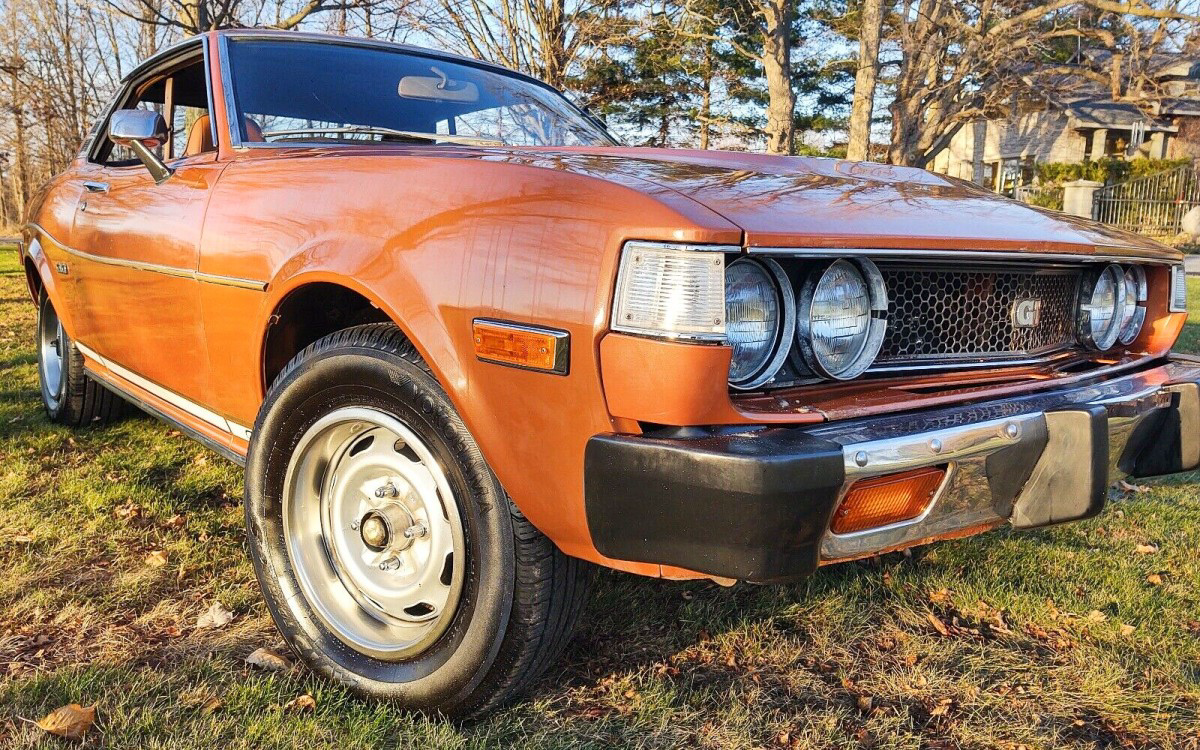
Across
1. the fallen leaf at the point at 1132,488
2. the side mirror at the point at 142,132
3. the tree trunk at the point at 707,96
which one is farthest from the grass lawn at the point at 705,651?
the tree trunk at the point at 707,96

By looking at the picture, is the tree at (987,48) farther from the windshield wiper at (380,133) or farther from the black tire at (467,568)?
the black tire at (467,568)

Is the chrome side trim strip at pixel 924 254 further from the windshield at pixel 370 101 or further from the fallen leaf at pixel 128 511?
the fallen leaf at pixel 128 511

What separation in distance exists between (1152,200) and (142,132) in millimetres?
24494

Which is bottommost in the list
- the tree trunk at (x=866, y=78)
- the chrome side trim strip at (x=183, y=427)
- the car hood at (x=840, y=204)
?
the chrome side trim strip at (x=183, y=427)

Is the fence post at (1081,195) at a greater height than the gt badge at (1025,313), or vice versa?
the fence post at (1081,195)

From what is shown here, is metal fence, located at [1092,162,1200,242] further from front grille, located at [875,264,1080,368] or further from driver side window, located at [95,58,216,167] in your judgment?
driver side window, located at [95,58,216,167]

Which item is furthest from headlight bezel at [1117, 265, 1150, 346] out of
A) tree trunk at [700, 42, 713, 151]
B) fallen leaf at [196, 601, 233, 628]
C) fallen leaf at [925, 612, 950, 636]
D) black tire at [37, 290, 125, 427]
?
tree trunk at [700, 42, 713, 151]

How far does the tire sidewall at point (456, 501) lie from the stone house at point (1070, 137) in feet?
98.5

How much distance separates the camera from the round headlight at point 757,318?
1.65 m

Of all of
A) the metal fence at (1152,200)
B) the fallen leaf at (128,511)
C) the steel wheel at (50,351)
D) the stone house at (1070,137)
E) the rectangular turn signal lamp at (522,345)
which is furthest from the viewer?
the stone house at (1070,137)

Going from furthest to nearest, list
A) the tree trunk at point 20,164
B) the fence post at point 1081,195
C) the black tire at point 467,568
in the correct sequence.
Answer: the tree trunk at point 20,164
the fence post at point 1081,195
the black tire at point 467,568

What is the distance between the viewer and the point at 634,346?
4.89 ft

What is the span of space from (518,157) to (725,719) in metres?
1.37

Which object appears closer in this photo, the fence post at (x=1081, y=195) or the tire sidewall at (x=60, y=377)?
the tire sidewall at (x=60, y=377)
